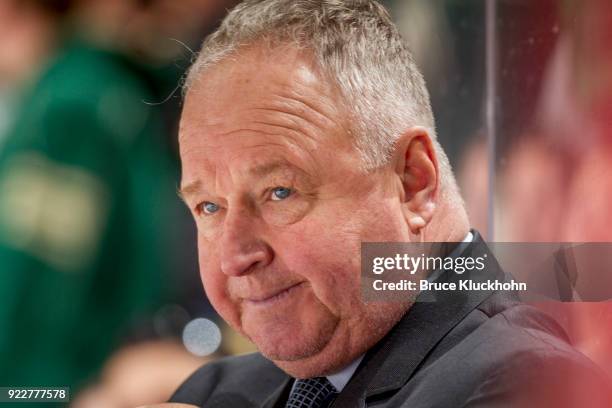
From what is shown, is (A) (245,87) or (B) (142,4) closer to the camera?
(A) (245,87)

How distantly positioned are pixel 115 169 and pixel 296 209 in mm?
562

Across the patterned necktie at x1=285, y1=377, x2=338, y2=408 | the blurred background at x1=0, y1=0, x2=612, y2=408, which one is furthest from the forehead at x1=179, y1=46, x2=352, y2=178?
the patterned necktie at x1=285, y1=377, x2=338, y2=408

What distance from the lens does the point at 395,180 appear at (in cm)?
183

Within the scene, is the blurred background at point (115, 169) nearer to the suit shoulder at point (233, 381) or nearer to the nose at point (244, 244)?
the suit shoulder at point (233, 381)

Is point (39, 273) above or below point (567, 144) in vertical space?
below

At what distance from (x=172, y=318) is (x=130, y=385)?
0.18 m

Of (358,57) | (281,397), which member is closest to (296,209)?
(358,57)

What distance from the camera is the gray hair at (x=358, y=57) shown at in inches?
70.9

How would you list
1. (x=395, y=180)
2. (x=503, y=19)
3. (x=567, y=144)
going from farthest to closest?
(x=503, y=19) < (x=567, y=144) < (x=395, y=180)

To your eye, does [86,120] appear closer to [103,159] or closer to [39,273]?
[103,159]

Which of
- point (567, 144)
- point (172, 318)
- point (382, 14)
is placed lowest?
point (172, 318)

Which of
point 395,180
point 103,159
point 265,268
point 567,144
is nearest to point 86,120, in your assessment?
point 103,159

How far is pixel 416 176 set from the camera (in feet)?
6.04

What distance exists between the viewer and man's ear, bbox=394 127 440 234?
6.00ft
